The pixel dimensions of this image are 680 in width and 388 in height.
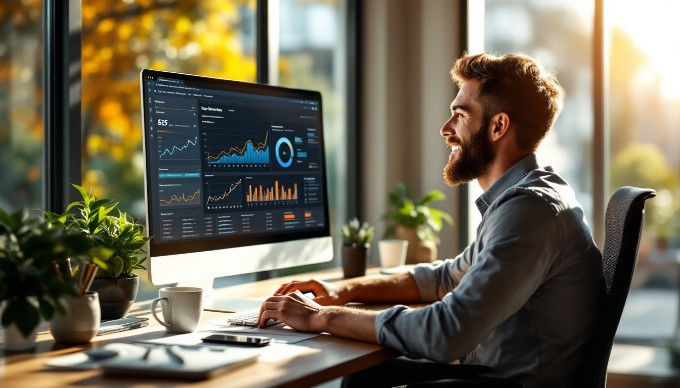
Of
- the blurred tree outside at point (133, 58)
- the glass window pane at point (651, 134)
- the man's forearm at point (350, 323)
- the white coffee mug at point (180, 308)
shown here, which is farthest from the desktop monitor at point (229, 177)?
the glass window pane at point (651, 134)

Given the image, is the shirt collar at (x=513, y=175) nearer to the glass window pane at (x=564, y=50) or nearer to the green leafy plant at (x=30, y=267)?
the green leafy plant at (x=30, y=267)

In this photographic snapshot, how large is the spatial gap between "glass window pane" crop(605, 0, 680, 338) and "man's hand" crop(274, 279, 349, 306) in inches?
74.9

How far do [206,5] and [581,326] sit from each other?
10.3 ft

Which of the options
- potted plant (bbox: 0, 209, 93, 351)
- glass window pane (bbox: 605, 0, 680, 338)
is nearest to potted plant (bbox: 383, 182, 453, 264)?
glass window pane (bbox: 605, 0, 680, 338)

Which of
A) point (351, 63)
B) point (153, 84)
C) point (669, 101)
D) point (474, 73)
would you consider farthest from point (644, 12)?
point (153, 84)

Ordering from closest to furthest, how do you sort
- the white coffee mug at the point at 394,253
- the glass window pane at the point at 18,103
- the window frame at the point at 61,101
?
the window frame at the point at 61,101 < the glass window pane at the point at 18,103 < the white coffee mug at the point at 394,253

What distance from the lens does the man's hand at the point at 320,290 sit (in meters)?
1.93

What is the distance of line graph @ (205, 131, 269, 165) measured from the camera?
1.95 meters

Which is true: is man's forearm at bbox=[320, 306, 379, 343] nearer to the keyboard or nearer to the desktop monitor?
the keyboard

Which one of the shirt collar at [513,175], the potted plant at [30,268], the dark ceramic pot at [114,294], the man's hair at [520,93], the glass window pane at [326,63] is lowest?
the dark ceramic pot at [114,294]

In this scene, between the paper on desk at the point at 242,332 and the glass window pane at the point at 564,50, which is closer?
the paper on desk at the point at 242,332

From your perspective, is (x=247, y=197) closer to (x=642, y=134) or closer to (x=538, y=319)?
(x=538, y=319)

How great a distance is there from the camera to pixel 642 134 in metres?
3.61

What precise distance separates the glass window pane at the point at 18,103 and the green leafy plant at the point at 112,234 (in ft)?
2.20
